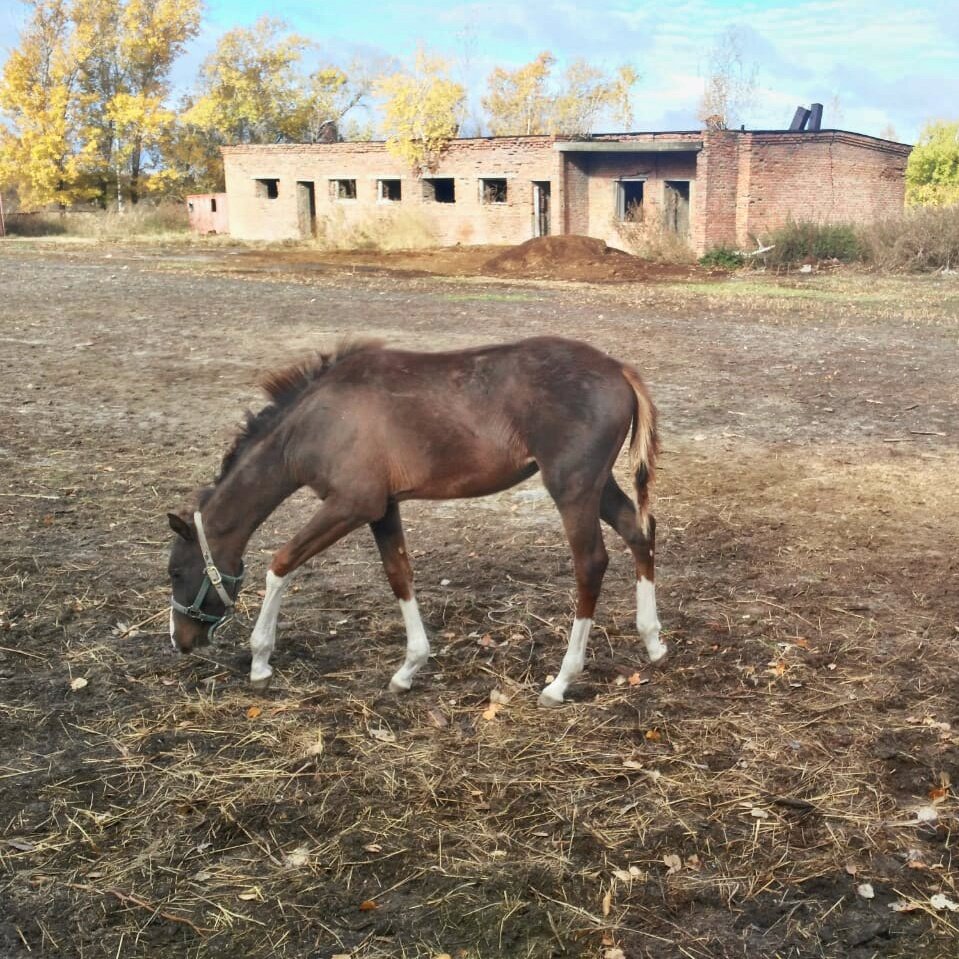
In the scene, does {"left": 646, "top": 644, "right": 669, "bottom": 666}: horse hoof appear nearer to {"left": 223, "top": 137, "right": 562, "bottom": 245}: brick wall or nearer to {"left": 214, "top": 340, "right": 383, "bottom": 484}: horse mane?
{"left": 214, "top": 340, "right": 383, "bottom": 484}: horse mane

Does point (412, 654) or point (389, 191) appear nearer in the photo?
point (412, 654)

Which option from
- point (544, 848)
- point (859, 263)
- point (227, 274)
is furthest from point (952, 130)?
point (544, 848)

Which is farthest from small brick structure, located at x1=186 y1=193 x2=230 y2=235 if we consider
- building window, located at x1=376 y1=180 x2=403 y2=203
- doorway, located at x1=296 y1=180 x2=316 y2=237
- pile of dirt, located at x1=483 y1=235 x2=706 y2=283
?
pile of dirt, located at x1=483 y1=235 x2=706 y2=283

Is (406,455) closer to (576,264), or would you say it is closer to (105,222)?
(576,264)

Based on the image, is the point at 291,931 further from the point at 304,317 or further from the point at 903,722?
the point at 304,317

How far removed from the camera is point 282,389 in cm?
488

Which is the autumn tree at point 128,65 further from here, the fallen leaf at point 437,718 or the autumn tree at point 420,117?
the fallen leaf at point 437,718

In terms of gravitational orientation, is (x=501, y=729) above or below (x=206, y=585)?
below

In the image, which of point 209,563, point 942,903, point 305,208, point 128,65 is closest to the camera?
point 942,903

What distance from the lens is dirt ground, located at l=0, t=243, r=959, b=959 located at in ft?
10.7

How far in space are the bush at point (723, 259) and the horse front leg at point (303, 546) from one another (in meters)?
26.7

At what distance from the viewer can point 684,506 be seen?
744 centimetres

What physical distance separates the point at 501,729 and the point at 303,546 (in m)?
1.23

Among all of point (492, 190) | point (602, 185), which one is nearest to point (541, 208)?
point (602, 185)
